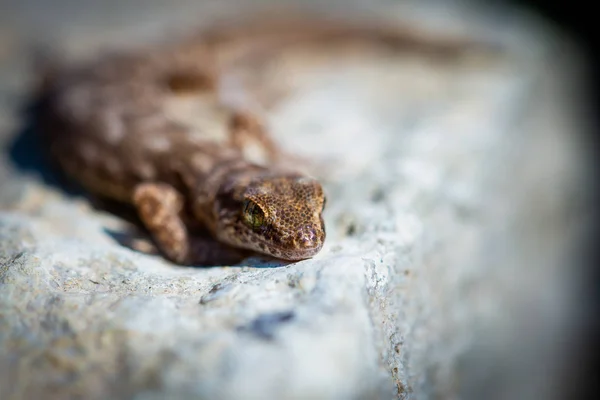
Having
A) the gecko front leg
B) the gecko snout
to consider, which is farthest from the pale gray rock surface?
the gecko front leg

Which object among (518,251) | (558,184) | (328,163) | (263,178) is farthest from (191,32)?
(558,184)

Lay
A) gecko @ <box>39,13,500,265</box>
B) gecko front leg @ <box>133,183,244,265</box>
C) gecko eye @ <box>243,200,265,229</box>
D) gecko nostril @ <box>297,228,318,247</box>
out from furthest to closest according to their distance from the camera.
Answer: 1. gecko front leg @ <box>133,183,244,265</box>
2. gecko @ <box>39,13,500,265</box>
3. gecko eye @ <box>243,200,265,229</box>
4. gecko nostril @ <box>297,228,318,247</box>

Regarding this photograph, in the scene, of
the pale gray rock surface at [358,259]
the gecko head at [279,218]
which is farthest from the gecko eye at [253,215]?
the pale gray rock surface at [358,259]

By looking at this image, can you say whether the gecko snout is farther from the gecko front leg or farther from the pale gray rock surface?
the gecko front leg

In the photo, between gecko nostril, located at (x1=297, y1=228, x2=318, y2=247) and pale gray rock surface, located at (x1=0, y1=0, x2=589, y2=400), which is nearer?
pale gray rock surface, located at (x1=0, y1=0, x2=589, y2=400)

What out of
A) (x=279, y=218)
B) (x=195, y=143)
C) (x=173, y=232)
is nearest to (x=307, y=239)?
(x=279, y=218)

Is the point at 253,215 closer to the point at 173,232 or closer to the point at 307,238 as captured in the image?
the point at 307,238

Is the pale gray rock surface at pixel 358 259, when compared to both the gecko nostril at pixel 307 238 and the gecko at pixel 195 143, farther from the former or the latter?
the gecko at pixel 195 143

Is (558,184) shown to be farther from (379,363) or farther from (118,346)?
(118,346)
